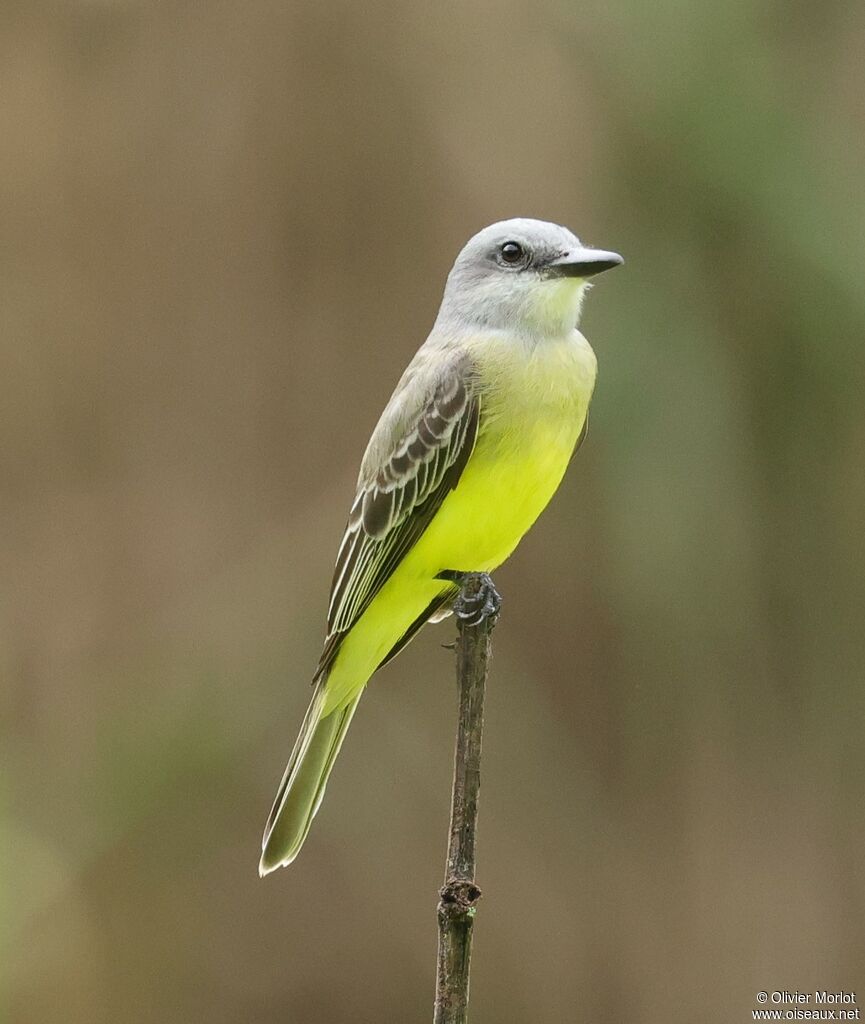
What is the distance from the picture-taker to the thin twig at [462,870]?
5.56ft

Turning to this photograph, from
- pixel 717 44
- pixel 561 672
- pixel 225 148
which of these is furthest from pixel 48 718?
pixel 717 44

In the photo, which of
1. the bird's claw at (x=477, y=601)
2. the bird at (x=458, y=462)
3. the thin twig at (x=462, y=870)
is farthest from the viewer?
the bird at (x=458, y=462)

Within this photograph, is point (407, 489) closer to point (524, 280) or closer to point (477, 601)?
point (477, 601)

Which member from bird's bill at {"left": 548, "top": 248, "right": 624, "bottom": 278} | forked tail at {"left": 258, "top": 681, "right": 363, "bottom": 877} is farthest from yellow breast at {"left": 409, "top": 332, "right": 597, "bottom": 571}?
forked tail at {"left": 258, "top": 681, "right": 363, "bottom": 877}

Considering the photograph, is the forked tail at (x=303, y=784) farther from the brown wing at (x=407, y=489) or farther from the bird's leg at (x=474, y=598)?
the bird's leg at (x=474, y=598)

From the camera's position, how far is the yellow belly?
2.43 metres

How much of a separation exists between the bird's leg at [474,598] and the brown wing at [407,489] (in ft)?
0.32

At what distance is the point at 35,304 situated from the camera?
404 centimetres

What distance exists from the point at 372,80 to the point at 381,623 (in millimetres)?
1845

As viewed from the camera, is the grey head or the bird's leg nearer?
the bird's leg

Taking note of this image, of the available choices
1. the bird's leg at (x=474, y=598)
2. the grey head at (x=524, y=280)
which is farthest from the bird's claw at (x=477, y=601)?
the grey head at (x=524, y=280)

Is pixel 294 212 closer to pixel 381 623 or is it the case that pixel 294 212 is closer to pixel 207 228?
pixel 207 228

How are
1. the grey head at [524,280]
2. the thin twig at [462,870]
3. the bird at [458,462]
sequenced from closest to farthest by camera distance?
the thin twig at [462,870], the bird at [458,462], the grey head at [524,280]

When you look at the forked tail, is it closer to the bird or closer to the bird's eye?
the bird
